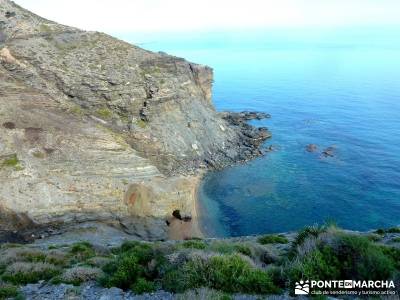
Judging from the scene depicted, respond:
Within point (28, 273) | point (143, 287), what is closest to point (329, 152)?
point (28, 273)

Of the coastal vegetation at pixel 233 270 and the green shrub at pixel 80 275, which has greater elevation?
the coastal vegetation at pixel 233 270

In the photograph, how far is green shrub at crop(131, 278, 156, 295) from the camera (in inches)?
620

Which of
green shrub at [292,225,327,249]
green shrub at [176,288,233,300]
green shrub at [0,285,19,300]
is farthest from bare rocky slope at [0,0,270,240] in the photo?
green shrub at [176,288,233,300]

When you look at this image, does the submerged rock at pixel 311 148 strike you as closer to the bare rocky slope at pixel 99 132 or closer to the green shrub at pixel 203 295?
the bare rocky slope at pixel 99 132

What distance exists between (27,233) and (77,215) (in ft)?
19.7

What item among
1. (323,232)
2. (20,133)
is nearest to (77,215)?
(20,133)

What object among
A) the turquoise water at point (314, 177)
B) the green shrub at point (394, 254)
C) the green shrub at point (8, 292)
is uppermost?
the green shrub at point (394, 254)

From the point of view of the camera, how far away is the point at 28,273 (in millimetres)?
19219

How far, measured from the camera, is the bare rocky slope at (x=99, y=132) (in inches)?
1880

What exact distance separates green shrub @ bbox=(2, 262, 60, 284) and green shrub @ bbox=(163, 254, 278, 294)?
23.0ft

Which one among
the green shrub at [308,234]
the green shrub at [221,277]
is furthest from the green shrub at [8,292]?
the green shrub at [308,234]

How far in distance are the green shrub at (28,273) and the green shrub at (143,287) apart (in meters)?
5.71

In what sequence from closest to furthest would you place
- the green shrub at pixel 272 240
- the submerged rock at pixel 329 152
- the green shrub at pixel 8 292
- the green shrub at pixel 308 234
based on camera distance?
the green shrub at pixel 8 292 < the green shrub at pixel 308 234 < the green shrub at pixel 272 240 < the submerged rock at pixel 329 152

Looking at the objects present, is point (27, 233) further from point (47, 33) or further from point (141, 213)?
point (47, 33)
